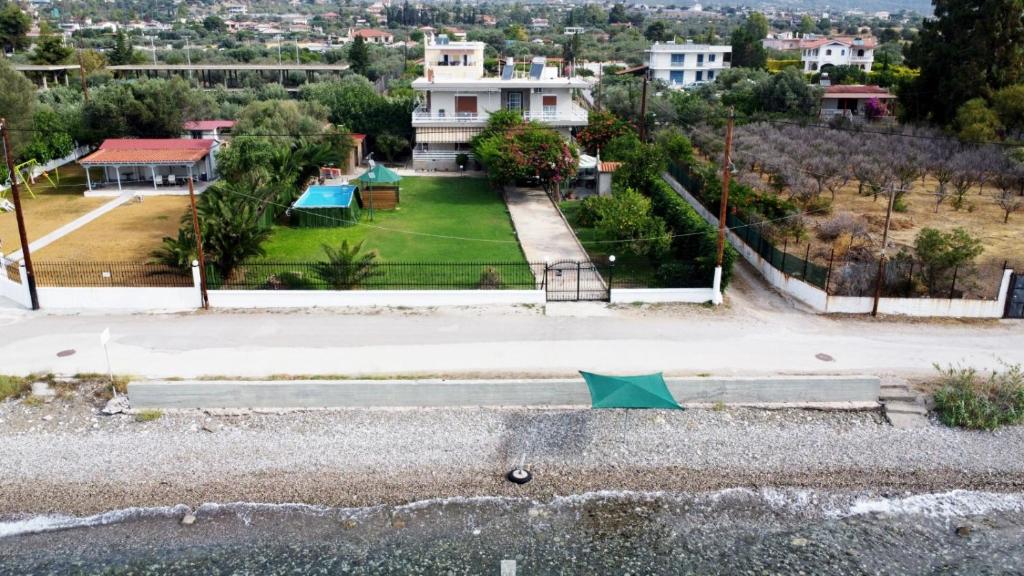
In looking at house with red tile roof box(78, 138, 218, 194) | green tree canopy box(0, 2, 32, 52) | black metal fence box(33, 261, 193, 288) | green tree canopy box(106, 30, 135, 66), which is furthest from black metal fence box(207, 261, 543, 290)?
green tree canopy box(0, 2, 32, 52)

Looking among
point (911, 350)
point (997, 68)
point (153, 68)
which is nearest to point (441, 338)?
point (911, 350)

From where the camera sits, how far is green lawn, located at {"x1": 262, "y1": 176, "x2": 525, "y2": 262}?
97.0 feet

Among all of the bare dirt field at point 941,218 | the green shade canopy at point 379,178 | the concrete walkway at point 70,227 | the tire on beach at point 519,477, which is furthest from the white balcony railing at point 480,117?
the tire on beach at point 519,477

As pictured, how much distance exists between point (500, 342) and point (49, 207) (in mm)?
27973

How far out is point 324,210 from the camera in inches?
1342

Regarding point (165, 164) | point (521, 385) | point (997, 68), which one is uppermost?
point (997, 68)

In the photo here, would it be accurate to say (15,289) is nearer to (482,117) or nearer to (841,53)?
(482,117)

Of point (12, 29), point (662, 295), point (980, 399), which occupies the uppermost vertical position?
point (12, 29)

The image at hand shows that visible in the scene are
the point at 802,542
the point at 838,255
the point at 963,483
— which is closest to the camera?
the point at 802,542

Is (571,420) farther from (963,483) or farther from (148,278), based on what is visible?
(148,278)

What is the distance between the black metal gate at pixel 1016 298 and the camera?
2353 cm

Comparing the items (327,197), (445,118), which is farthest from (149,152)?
(445,118)

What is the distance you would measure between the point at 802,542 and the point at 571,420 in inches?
229

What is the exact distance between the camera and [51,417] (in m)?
19.2
